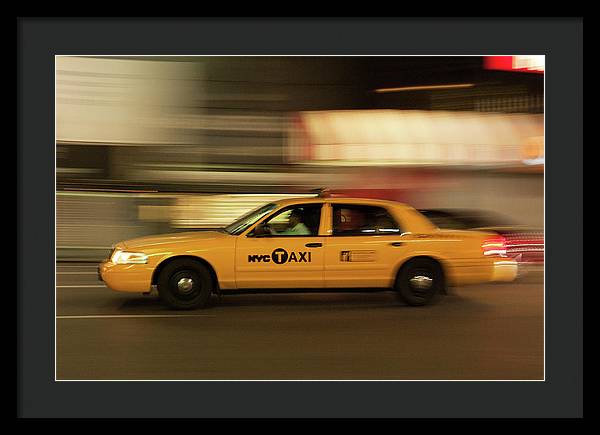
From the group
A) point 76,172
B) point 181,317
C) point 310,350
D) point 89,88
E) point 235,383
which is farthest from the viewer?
point 76,172

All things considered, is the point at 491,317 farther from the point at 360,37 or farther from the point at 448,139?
the point at 448,139

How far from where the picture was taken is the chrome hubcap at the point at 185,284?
30.1 ft

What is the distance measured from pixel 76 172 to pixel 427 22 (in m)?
9.96

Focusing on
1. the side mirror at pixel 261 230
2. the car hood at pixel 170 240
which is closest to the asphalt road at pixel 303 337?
the car hood at pixel 170 240

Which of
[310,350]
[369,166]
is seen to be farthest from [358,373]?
[369,166]

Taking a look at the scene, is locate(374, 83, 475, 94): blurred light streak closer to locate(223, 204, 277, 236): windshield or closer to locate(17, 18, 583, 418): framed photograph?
locate(17, 18, 583, 418): framed photograph

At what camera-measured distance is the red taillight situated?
9500mm

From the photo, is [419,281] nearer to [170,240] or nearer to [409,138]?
[170,240]

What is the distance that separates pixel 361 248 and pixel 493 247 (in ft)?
5.52

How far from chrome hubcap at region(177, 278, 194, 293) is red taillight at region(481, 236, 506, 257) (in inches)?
141

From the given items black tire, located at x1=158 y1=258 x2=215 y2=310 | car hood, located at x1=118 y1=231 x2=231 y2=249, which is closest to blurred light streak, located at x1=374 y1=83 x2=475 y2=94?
car hood, located at x1=118 y1=231 x2=231 y2=249

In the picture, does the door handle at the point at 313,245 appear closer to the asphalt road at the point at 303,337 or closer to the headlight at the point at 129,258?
the asphalt road at the point at 303,337

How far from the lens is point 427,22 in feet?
20.3

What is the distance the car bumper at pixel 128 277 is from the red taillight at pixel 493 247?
407cm
